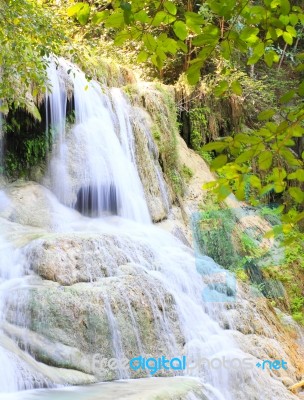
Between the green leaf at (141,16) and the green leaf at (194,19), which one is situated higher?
the green leaf at (141,16)

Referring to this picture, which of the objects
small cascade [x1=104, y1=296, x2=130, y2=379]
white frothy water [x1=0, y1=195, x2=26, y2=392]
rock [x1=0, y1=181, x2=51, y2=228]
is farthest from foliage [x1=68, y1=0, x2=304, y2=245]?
rock [x1=0, y1=181, x2=51, y2=228]

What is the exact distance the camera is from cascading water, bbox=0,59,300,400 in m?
6.08

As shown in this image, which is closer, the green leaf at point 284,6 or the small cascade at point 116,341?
the green leaf at point 284,6

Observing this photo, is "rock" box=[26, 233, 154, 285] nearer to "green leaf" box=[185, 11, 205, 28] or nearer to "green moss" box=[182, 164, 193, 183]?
"green leaf" box=[185, 11, 205, 28]

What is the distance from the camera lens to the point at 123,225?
959 cm

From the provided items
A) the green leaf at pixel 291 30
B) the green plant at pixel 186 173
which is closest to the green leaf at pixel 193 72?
the green leaf at pixel 291 30

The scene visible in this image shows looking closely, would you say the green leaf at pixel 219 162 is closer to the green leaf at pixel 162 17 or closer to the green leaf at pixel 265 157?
the green leaf at pixel 265 157

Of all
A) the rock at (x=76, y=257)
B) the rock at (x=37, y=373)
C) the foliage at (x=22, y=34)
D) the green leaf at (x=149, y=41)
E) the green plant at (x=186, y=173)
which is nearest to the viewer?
the green leaf at (x=149, y=41)

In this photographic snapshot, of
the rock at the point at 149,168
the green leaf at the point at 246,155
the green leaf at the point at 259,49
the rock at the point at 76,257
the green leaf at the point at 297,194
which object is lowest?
the rock at the point at 76,257

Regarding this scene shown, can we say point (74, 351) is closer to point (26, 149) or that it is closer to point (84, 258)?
point (84, 258)

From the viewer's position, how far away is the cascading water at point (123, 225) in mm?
6078

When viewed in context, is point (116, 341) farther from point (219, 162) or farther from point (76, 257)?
point (219, 162)

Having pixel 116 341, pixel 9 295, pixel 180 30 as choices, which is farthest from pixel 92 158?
pixel 180 30

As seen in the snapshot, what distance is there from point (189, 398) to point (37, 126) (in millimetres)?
6889
